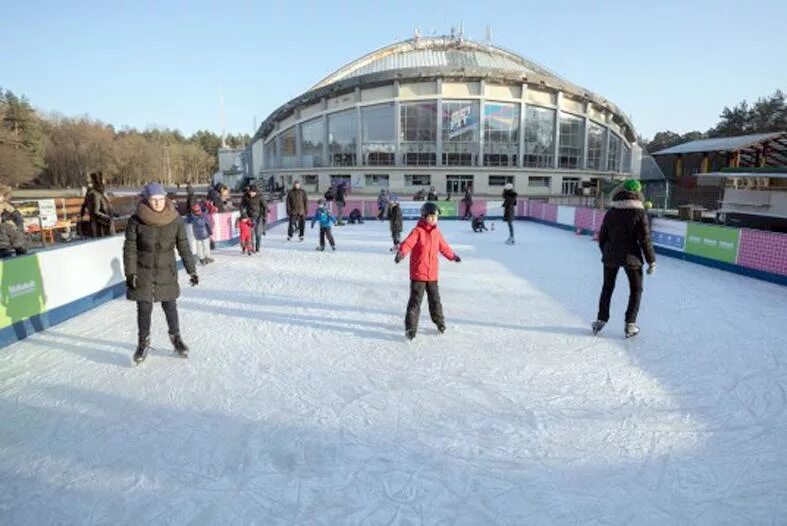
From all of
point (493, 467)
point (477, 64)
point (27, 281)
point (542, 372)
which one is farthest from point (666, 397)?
point (477, 64)

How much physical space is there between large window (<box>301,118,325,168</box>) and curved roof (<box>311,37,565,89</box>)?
15.8 ft

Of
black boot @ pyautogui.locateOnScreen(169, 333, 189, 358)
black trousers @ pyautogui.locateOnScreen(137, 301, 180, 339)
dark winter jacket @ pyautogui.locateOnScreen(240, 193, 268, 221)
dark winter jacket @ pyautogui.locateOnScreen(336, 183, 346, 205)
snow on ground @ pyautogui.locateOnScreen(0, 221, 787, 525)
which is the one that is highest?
dark winter jacket @ pyautogui.locateOnScreen(336, 183, 346, 205)

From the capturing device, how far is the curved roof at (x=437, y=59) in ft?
122

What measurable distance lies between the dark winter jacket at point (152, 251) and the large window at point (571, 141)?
38.7 m

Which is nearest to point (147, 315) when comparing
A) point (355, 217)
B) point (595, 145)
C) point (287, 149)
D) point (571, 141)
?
point (355, 217)

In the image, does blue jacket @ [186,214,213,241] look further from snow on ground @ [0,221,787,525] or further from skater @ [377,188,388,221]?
skater @ [377,188,388,221]

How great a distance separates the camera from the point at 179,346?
421cm

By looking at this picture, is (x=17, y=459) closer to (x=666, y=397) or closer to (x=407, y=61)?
(x=666, y=397)

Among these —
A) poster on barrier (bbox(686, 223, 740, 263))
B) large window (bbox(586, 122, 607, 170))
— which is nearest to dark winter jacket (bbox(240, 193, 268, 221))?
poster on barrier (bbox(686, 223, 740, 263))

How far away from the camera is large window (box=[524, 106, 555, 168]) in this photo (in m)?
36.3

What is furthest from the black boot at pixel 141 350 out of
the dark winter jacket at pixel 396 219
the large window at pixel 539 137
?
the large window at pixel 539 137

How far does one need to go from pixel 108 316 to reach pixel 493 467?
516 cm

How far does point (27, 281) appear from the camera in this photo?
4.79 metres

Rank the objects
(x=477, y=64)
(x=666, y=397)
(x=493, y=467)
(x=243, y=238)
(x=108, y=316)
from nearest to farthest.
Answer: (x=493, y=467) < (x=666, y=397) < (x=108, y=316) < (x=243, y=238) < (x=477, y=64)
